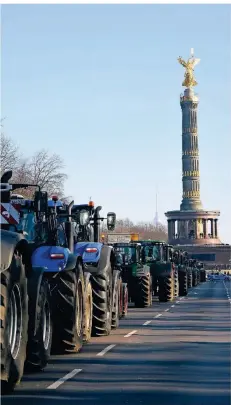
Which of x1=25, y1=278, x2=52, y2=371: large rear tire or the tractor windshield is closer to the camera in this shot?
x1=25, y1=278, x2=52, y2=371: large rear tire

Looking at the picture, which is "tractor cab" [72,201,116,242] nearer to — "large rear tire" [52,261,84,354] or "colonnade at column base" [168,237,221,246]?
"large rear tire" [52,261,84,354]

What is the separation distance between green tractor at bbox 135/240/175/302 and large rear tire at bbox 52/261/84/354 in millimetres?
24347

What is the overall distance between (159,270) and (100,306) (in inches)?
854

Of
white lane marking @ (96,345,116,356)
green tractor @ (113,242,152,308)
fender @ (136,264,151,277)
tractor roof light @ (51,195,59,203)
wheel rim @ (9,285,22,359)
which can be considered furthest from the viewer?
fender @ (136,264,151,277)

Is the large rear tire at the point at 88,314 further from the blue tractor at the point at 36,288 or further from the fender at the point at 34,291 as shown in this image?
the fender at the point at 34,291

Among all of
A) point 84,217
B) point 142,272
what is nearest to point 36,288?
point 84,217

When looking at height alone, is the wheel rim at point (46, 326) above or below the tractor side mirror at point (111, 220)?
below

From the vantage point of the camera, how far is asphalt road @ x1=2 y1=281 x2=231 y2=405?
10.6 meters

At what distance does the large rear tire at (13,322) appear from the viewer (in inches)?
391

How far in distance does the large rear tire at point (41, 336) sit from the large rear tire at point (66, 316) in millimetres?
1068

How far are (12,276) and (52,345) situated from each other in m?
4.68

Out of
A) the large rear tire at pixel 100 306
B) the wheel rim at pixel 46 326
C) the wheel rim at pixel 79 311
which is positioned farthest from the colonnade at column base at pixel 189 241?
the wheel rim at pixel 46 326

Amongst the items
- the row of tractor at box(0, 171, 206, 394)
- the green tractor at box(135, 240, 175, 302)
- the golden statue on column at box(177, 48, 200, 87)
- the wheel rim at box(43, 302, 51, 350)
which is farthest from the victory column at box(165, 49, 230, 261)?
the wheel rim at box(43, 302, 51, 350)

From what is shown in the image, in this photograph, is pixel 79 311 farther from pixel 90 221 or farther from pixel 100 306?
pixel 90 221
